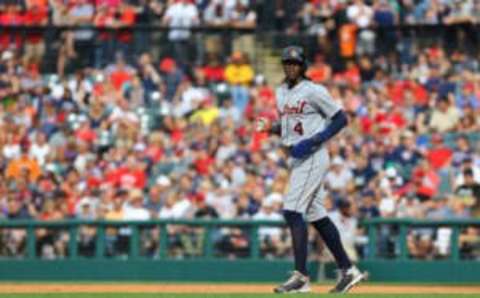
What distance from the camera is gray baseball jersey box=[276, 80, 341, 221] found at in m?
11.9

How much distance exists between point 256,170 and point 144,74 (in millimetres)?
3250

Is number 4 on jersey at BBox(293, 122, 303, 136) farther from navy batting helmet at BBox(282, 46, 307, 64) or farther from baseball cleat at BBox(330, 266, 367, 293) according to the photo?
baseball cleat at BBox(330, 266, 367, 293)

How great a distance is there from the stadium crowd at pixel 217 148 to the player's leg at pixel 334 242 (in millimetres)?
5000

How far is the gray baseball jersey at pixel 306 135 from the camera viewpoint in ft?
39.2

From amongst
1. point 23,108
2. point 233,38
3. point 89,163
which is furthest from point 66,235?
point 233,38

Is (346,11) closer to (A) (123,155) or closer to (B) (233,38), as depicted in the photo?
(B) (233,38)

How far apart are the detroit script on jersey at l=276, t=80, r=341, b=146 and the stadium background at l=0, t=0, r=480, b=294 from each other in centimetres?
503

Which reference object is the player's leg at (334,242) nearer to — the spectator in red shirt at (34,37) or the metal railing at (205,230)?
the metal railing at (205,230)

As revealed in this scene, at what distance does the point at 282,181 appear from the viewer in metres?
18.3


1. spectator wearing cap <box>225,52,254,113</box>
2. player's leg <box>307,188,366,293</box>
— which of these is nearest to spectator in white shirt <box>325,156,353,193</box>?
spectator wearing cap <box>225,52,254,113</box>

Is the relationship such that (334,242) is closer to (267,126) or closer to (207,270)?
(267,126)

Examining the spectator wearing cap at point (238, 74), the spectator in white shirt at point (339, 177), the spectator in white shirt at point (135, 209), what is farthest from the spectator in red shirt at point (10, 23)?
the spectator in white shirt at point (339, 177)

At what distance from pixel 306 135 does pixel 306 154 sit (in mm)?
172

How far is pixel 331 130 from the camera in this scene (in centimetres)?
1191
